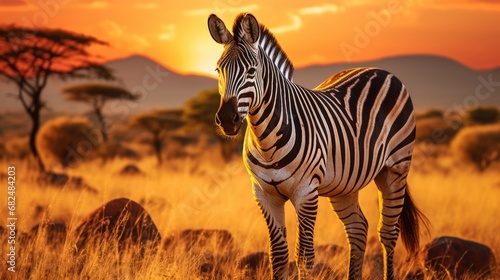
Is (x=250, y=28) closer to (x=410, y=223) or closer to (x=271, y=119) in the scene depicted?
(x=271, y=119)

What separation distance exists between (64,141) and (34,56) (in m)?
3.03

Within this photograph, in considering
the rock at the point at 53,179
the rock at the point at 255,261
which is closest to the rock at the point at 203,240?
the rock at the point at 255,261

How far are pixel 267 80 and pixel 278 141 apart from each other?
495 millimetres

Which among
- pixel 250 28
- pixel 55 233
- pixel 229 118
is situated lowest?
pixel 55 233

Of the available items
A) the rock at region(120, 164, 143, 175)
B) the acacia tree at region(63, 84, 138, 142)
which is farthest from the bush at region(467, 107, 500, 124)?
the rock at region(120, 164, 143, 175)

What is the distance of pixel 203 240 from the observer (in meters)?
7.84

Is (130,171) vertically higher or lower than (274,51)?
lower

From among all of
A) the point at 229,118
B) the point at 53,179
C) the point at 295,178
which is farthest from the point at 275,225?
the point at 53,179

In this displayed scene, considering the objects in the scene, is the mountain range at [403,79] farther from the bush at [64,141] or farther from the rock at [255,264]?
the rock at [255,264]

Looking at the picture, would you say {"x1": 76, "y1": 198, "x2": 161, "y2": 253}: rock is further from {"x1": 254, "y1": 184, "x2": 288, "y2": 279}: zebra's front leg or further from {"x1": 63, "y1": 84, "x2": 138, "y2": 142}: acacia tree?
{"x1": 63, "y1": 84, "x2": 138, "y2": 142}: acacia tree

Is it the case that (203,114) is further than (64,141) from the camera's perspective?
Yes

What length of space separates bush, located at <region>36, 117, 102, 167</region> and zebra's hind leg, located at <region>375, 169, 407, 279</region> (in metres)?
15.4

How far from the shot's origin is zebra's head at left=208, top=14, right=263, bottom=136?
4461mm

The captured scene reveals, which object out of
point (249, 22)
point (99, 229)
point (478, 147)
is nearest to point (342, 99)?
point (249, 22)
